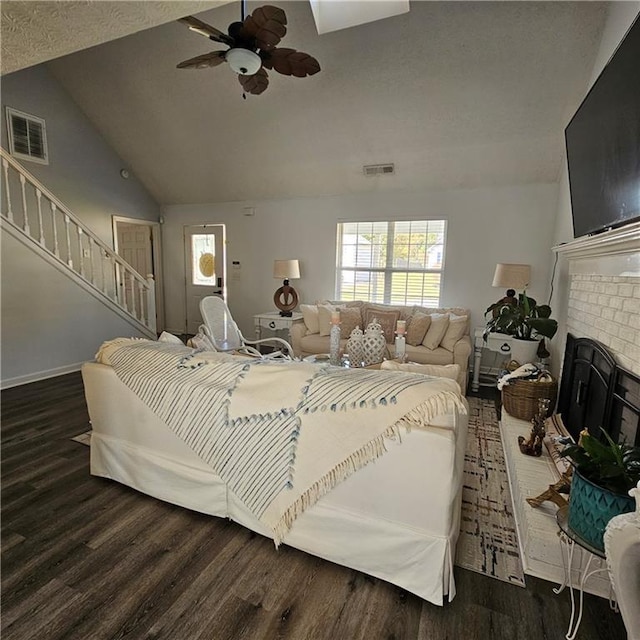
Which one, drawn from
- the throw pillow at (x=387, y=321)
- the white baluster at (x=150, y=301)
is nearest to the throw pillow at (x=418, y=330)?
the throw pillow at (x=387, y=321)

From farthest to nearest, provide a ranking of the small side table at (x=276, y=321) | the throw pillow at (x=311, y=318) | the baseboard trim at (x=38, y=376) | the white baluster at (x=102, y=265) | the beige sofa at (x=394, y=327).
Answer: the small side table at (x=276, y=321) < the white baluster at (x=102, y=265) < the throw pillow at (x=311, y=318) < the beige sofa at (x=394, y=327) < the baseboard trim at (x=38, y=376)

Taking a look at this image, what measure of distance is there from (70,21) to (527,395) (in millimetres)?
3467

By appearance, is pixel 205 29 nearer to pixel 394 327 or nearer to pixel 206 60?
pixel 206 60

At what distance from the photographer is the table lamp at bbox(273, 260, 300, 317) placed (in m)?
5.12

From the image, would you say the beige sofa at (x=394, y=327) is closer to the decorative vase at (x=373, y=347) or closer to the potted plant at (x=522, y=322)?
the potted plant at (x=522, y=322)

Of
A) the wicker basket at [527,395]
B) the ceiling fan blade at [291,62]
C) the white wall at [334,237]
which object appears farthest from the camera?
the white wall at [334,237]

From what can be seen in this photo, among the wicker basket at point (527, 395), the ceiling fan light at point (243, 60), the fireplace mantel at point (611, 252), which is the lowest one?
the wicker basket at point (527, 395)

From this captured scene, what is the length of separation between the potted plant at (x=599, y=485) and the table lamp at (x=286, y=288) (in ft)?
13.8

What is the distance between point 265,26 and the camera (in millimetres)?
2008

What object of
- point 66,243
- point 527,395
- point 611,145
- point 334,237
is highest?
point 611,145

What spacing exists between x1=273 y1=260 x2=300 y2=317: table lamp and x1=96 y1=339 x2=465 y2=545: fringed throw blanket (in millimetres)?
3289

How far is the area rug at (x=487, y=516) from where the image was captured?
1.66 m

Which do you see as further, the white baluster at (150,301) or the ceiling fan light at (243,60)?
the white baluster at (150,301)

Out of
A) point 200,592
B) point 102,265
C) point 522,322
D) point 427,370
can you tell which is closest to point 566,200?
point 522,322
